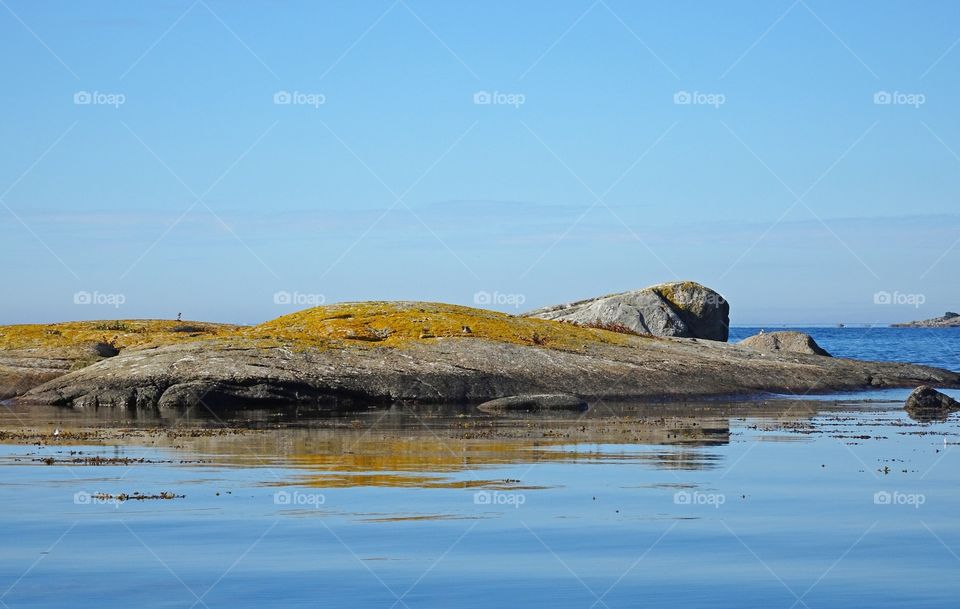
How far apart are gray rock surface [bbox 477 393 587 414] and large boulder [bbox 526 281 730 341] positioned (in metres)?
17.4

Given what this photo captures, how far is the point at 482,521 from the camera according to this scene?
17.4 m

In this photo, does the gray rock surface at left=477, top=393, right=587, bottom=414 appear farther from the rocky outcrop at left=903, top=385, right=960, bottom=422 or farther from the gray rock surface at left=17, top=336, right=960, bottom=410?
the rocky outcrop at left=903, top=385, right=960, bottom=422

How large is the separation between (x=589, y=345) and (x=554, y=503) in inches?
1237

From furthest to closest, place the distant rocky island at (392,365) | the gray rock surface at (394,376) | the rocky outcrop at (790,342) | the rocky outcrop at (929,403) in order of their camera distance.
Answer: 1. the rocky outcrop at (790,342)
2. the distant rocky island at (392,365)
3. the gray rock surface at (394,376)
4. the rocky outcrop at (929,403)

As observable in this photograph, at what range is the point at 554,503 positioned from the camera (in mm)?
19203

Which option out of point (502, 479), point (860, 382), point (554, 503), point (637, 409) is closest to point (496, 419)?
point (637, 409)
